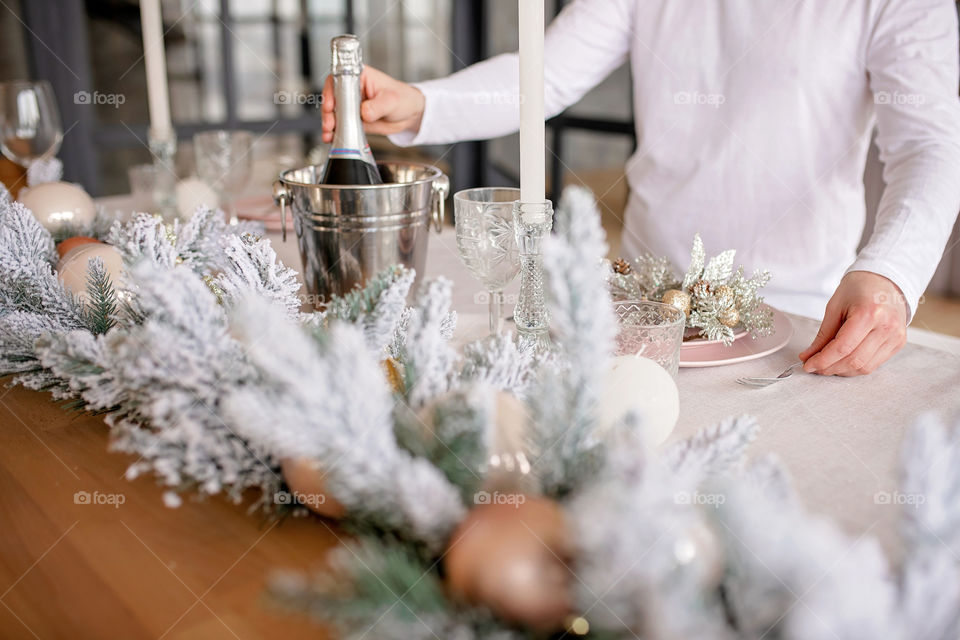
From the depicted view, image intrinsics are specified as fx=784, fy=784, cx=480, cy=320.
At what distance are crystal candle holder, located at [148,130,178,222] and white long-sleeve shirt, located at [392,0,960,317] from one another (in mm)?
435

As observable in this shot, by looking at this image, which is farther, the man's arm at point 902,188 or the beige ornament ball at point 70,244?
the beige ornament ball at point 70,244

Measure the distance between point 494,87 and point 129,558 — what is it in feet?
3.49

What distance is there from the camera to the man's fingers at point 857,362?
27.0 inches

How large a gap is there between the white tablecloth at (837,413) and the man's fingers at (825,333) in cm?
2

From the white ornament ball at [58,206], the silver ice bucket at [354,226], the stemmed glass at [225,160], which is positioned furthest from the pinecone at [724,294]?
the stemmed glass at [225,160]

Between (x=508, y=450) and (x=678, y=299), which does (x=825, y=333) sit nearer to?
(x=678, y=299)

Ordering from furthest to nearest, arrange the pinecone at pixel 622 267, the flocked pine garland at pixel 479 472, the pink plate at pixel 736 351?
the pinecone at pixel 622 267, the pink plate at pixel 736 351, the flocked pine garland at pixel 479 472

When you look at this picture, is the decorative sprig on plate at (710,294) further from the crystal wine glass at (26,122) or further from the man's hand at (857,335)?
the crystal wine glass at (26,122)

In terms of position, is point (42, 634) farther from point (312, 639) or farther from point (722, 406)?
point (722, 406)

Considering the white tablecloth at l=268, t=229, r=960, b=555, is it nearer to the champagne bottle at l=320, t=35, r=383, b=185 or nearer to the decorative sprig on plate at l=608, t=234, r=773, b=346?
the decorative sprig on plate at l=608, t=234, r=773, b=346

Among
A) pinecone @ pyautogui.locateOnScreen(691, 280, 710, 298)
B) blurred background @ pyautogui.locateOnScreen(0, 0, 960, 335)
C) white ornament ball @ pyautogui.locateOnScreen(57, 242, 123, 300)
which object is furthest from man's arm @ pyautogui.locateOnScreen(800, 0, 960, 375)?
blurred background @ pyautogui.locateOnScreen(0, 0, 960, 335)

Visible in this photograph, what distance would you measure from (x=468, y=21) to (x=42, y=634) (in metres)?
3.13

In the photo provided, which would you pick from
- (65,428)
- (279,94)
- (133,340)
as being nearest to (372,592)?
(133,340)

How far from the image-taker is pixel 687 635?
0.26m
